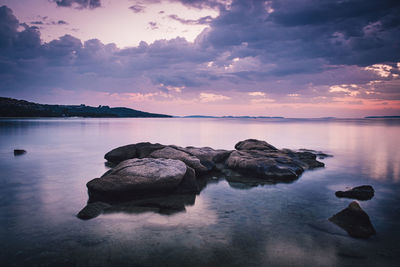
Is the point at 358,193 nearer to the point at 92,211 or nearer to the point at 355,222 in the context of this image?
the point at 355,222

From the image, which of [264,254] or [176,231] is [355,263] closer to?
[264,254]

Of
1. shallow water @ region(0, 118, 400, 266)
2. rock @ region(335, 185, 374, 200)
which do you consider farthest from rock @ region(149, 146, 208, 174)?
rock @ region(335, 185, 374, 200)

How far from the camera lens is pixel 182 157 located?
12.0 metres

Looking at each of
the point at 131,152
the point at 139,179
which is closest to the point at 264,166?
the point at 139,179

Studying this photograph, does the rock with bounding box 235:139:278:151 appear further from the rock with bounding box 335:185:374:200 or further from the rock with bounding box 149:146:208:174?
the rock with bounding box 335:185:374:200

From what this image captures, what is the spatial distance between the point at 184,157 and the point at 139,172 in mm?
3773

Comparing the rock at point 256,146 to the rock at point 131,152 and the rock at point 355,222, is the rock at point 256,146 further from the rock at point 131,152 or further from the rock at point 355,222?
the rock at point 355,222

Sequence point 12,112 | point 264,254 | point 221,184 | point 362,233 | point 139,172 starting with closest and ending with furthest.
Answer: point 264,254 → point 362,233 → point 139,172 → point 221,184 → point 12,112

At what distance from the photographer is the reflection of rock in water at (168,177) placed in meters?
7.62

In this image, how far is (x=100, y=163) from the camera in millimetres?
15688

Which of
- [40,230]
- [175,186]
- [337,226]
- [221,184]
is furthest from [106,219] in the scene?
[337,226]

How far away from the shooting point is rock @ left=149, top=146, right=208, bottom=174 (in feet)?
38.6

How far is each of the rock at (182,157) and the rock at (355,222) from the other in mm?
6392

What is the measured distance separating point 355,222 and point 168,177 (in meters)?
5.50
